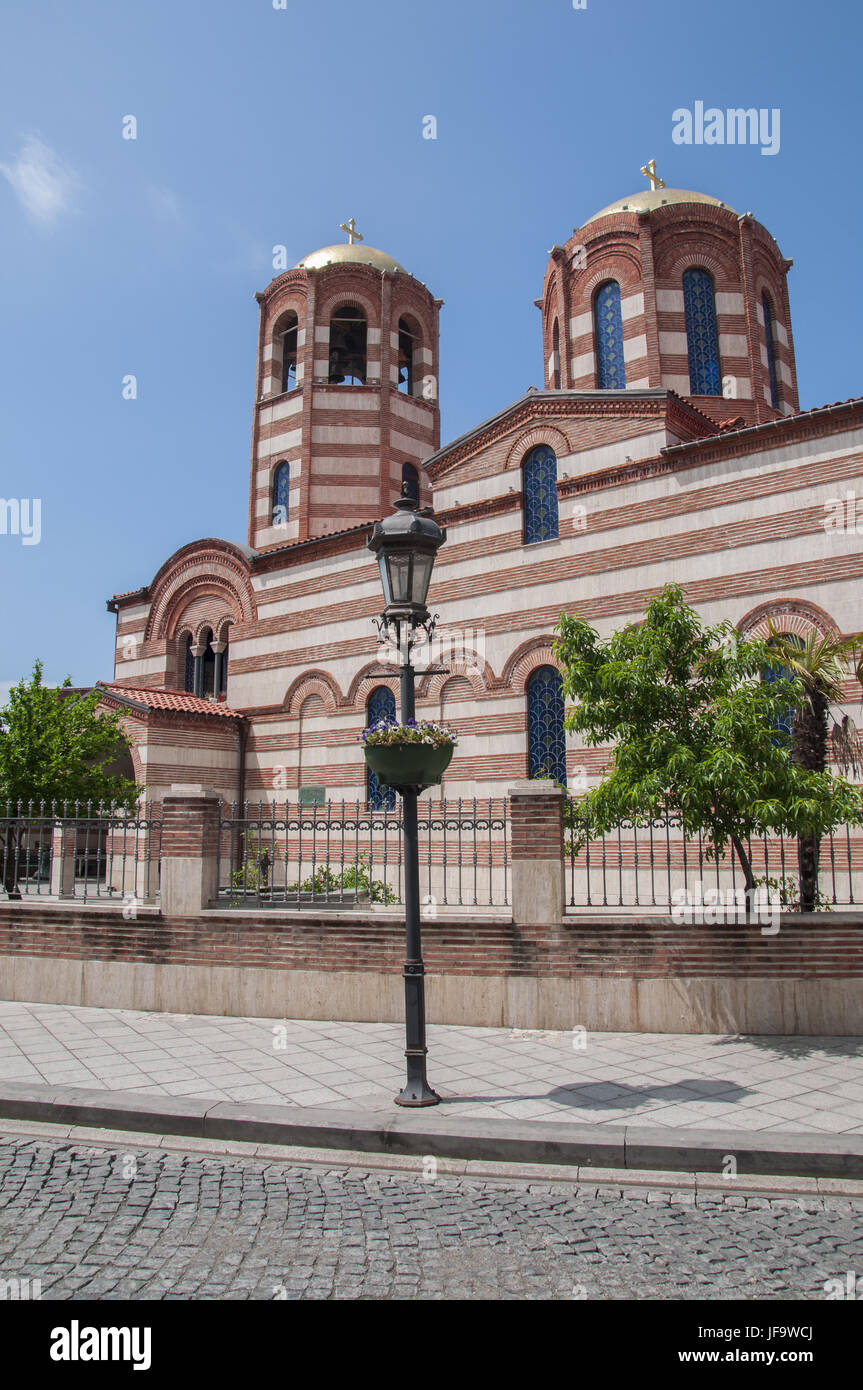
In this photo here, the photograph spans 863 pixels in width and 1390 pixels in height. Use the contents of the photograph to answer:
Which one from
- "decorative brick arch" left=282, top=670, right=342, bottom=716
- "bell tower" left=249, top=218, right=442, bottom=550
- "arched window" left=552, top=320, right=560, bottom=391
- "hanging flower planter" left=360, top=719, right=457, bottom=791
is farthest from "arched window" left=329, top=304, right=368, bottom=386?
"hanging flower planter" left=360, top=719, right=457, bottom=791

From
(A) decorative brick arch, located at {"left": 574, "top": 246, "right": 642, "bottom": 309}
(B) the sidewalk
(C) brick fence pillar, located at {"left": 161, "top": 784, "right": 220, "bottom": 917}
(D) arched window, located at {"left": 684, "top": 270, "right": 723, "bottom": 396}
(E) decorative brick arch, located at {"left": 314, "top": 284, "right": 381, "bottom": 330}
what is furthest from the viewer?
(E) decorative brick arch, located at {"left": 314, "top": 284, "right": 381, "bottom": 330}

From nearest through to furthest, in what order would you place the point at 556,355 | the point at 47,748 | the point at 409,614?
the point at 409,614
the point at 47,748
the point at 556,355

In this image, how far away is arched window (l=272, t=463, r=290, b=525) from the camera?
74.1ft

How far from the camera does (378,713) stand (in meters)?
17.3

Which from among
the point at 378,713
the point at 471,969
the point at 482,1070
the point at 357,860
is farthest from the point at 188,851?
the point at 378,713

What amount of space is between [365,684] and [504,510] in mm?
4340

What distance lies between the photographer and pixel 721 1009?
25.2 ft

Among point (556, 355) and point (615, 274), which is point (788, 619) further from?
point (556, 355)

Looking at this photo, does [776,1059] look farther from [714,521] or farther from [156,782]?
[156,782]

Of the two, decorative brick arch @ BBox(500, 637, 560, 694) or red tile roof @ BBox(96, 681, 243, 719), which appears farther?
red tile roof @ BBox(96, 681, 243, 719)

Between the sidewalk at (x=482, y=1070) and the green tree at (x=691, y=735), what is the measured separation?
5.49 feet

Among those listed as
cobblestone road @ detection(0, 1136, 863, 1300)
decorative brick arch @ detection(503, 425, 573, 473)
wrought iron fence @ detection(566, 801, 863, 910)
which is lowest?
cobblestone road @ detection(0, 1136, 863, 1300)

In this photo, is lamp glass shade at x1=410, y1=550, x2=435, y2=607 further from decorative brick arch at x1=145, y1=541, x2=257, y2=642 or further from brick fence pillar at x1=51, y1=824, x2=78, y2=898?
decorative brick arch at x1=145, y1=541, x2=257, y2=642

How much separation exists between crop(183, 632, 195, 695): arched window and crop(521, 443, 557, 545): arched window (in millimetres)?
9876
